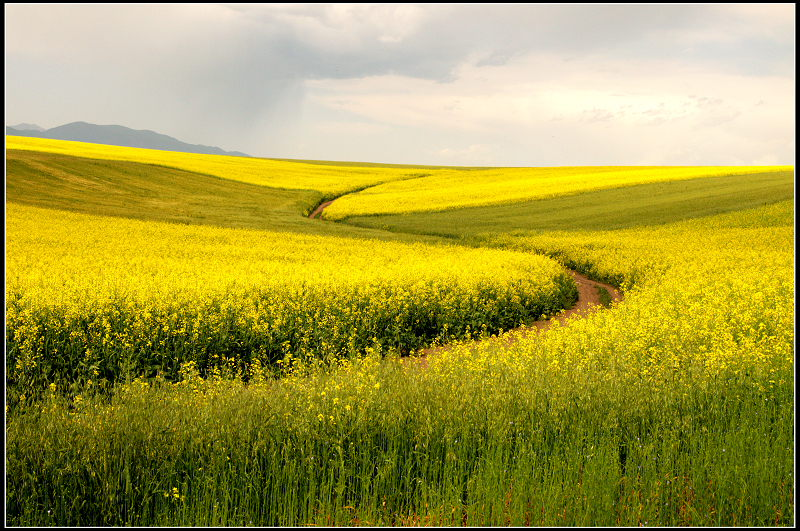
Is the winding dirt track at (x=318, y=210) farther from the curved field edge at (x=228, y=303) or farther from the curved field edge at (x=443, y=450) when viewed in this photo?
the curved field edge at (x=443, y=450)

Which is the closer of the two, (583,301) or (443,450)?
(443,450)

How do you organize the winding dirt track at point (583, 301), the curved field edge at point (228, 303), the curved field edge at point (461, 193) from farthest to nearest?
the curved field edge at point (461, 193), the winding dirt track at point (583, 301), the curved field edge at point (228, 303)

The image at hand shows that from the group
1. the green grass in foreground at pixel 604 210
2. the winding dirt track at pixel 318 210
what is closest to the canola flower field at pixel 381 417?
the green grass in foreground at pixel 604 210

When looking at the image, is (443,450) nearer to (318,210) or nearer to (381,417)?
(381,417)

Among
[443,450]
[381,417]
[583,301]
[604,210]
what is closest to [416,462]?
[443,450]

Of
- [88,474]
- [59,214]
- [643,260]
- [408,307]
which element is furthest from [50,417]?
[59,214]

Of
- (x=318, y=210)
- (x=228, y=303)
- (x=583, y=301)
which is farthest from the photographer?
(x=318, y=210)

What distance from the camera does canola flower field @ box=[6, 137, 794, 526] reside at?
3.20 m

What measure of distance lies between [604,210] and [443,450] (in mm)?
36630

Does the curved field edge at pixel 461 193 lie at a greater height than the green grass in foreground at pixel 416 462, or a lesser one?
greater

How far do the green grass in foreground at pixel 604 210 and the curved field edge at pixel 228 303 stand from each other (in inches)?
569

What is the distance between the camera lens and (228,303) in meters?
9.53

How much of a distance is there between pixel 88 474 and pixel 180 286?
7503 millimetres

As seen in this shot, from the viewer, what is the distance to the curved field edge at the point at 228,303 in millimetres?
7832
